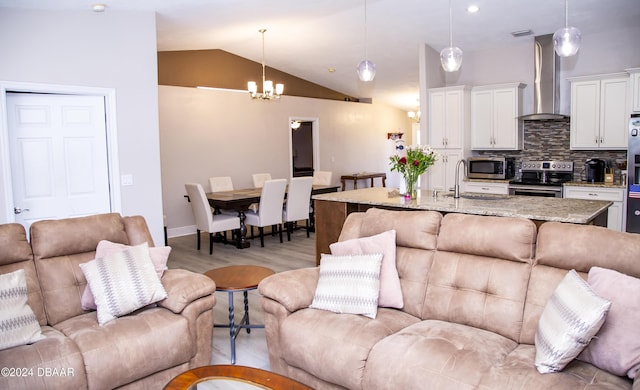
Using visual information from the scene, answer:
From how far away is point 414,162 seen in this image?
4461mm

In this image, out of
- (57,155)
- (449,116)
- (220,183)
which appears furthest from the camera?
(220,183)

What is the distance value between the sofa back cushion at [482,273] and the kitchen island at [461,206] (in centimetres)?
94

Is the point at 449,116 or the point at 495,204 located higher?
the point at 449,116

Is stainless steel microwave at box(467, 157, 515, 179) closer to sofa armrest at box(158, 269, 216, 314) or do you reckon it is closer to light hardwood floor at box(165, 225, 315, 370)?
light hardwood floor at box(165, 225, 315, 370)

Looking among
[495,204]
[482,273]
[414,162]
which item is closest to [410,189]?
[414,162]

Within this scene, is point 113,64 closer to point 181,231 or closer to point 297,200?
point 297,200

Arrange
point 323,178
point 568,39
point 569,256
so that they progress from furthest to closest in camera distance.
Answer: point 323,178 < point 568,39 < point 569,256

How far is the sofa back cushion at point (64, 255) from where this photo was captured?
280 centimetres

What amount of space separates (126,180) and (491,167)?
4.88 m

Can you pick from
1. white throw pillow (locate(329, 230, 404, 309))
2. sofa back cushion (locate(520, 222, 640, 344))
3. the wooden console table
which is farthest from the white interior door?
the wooden console table

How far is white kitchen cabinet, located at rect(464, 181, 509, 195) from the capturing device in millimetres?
6559

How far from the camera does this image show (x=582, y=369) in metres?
1.96

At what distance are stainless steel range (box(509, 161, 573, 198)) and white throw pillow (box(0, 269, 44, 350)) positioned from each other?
230 inches

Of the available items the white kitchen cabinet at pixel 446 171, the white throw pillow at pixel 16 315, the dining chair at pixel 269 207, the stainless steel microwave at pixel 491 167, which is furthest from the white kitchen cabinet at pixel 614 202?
the white throw pillow at pixel 16 315
